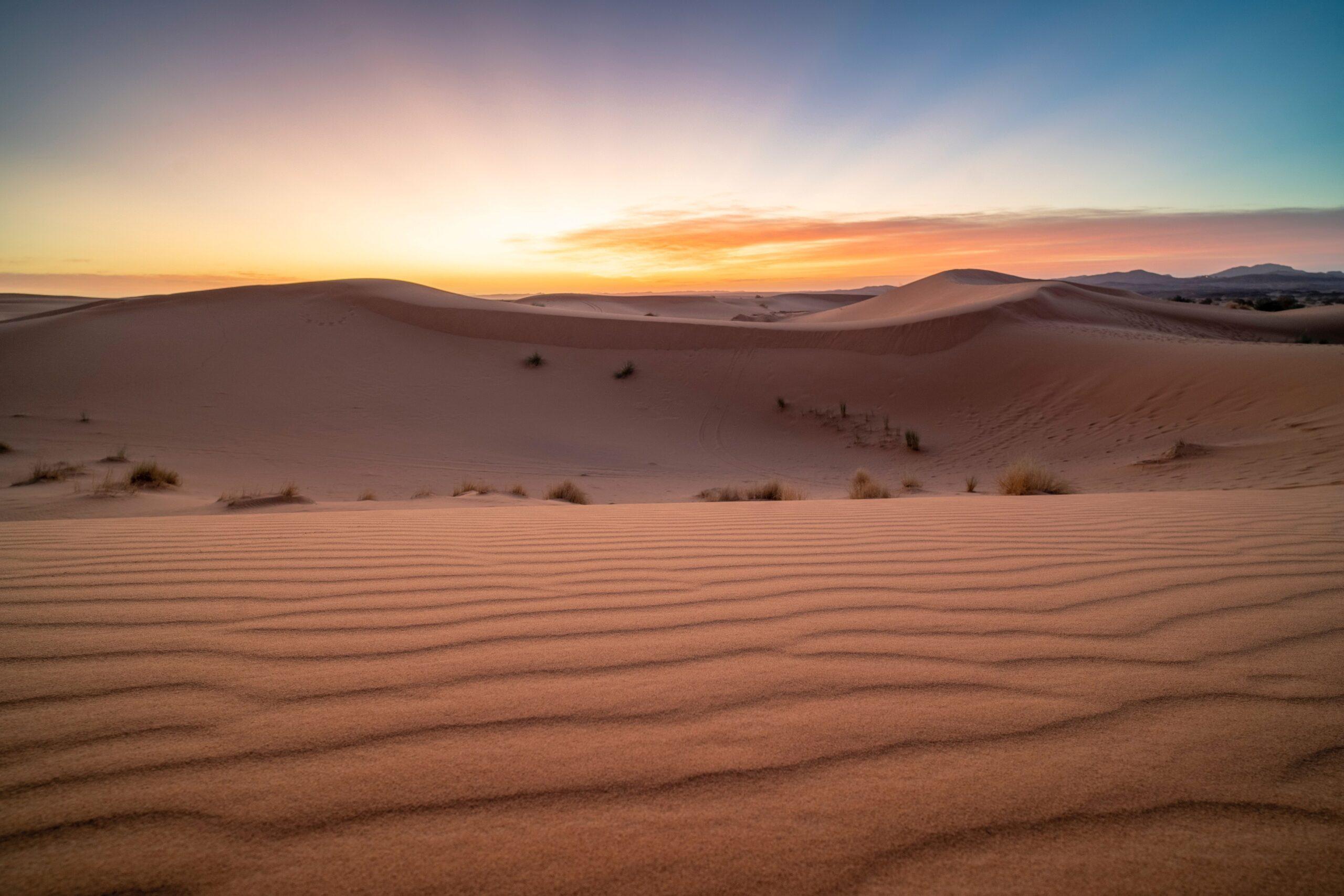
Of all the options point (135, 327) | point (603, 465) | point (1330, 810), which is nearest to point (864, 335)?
point (603, 465)

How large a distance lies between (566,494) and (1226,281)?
438ft

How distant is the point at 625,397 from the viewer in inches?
692

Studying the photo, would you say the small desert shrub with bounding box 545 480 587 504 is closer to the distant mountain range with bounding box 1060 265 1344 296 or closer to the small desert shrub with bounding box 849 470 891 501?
the small desert shrub with bounding box 849 470 891 501

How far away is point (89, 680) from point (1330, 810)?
2707mm

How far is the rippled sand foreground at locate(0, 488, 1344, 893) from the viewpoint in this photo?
3.56ft

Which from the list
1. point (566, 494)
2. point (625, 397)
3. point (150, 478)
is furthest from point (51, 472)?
point (625, 397)

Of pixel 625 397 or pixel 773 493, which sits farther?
pixel 625 397

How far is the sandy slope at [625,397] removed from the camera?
10.1 metres

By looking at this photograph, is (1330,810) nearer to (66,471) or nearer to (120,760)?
(120,760)

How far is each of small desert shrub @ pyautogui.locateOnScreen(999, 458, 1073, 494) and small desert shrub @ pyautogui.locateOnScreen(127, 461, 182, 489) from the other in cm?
941

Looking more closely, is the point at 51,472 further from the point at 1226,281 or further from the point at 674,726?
the point at 1226,281

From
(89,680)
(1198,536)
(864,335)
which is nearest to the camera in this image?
(89,680)

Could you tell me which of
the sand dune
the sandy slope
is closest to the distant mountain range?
the sand dune

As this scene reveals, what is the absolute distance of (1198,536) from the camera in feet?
11.3
